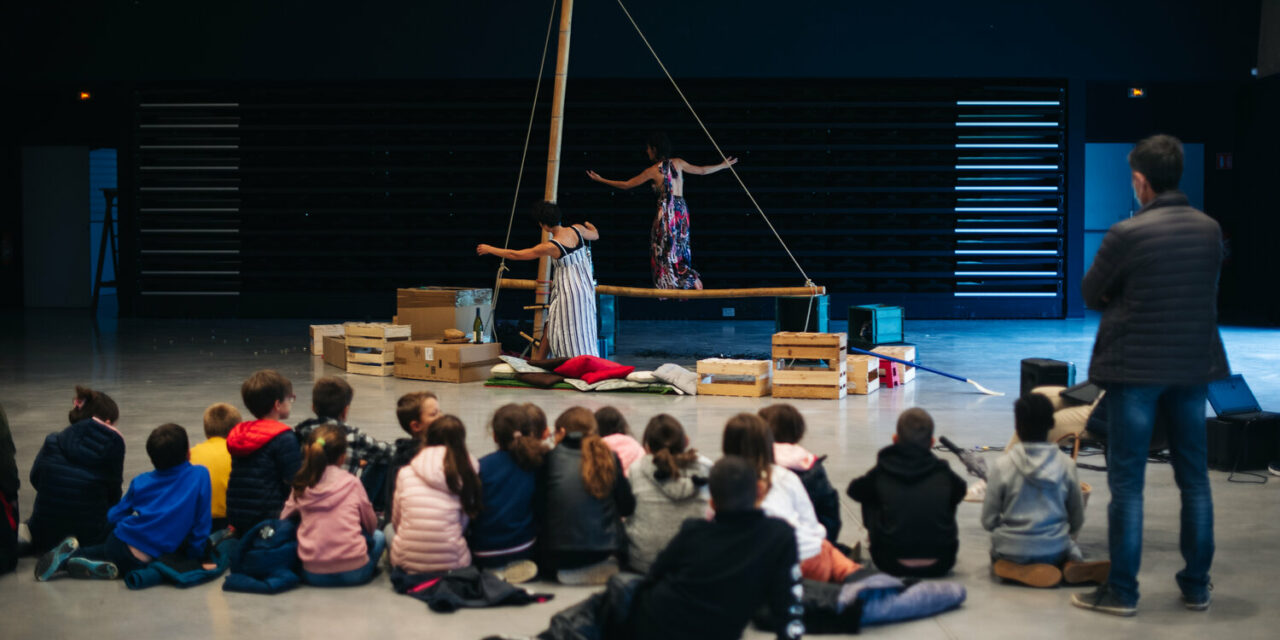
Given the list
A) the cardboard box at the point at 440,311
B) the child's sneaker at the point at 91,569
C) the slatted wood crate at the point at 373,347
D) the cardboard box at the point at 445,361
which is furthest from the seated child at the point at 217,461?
the cardboard box at the point at 440,311

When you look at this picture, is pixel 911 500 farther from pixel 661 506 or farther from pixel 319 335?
pixel 319 335

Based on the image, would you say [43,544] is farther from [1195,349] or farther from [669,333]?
[669,333]

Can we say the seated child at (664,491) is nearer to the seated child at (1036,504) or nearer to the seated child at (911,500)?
the seated child at (911,500)

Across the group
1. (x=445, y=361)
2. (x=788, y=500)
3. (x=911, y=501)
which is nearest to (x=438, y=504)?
(x=788, y=500)

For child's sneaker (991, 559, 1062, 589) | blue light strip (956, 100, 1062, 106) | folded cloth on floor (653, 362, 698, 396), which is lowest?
child's sneaker (991, 559, 1062, 589)

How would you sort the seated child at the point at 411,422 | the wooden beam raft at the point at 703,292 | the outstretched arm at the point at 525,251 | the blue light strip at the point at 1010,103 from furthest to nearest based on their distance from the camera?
the blue light strip at the point at 1010,103, the wooden beam raft at the point at 703,292, the outstretched arm at the point at 525,251, the seated child at the point at 411,422

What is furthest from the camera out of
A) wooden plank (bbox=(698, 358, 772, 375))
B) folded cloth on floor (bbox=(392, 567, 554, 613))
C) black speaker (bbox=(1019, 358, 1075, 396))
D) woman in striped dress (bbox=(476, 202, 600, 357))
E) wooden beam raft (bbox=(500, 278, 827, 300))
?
→ wooden beam raft (bbox=(500, 278, 827, 300))

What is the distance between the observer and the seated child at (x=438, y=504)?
3811 millimetres

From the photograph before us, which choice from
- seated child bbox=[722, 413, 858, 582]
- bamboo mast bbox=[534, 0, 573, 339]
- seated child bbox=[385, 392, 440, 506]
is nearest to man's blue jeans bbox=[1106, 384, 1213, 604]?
seated child bbox=[722, 413, 858, 582]

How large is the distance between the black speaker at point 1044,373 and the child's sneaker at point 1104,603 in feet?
9.03

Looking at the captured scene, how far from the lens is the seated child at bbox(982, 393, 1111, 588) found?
384 centimetres

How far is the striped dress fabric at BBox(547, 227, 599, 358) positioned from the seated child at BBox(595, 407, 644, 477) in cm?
465

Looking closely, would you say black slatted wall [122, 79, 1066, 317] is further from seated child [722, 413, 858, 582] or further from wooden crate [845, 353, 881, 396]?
seated child [722, 413, 858, 582]

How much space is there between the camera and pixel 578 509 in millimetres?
3850
